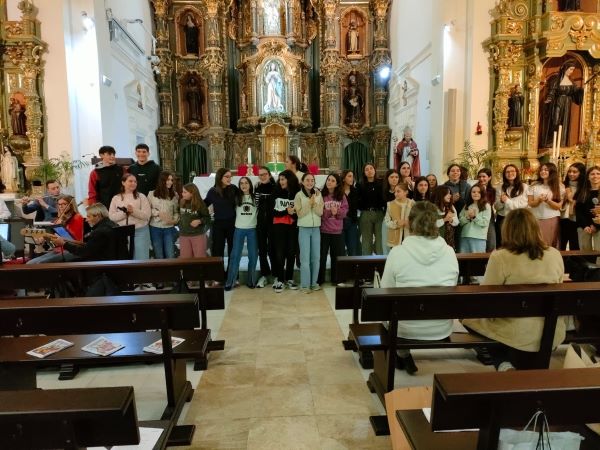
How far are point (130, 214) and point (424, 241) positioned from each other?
364 cm

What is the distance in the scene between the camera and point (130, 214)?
5320mm

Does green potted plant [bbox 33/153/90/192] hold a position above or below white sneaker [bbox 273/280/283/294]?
above

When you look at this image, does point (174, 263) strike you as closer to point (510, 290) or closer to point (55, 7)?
point (510, 290)

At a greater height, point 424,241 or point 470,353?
point 424,241

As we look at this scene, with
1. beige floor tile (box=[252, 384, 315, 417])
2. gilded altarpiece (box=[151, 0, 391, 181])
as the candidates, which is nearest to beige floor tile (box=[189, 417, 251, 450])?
beige floor tile (box=[252, 384, 315, 417])

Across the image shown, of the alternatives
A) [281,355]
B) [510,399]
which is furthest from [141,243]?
[510,399]

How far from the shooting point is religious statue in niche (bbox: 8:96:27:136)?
8.54 metres

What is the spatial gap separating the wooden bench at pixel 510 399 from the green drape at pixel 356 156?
1433cm

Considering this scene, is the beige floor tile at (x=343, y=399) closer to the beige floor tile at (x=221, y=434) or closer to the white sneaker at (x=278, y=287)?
the beige floor tile at (x=221, y=434)

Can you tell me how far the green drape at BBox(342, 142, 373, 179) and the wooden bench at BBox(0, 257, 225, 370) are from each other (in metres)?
12.3

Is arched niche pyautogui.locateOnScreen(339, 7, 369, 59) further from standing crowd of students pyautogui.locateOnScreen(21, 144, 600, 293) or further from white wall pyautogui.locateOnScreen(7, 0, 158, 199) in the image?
standing crowd of students pyautogui.locateOnScreen(21, 144, 600, 293)

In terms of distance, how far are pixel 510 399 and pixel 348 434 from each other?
1.55 m

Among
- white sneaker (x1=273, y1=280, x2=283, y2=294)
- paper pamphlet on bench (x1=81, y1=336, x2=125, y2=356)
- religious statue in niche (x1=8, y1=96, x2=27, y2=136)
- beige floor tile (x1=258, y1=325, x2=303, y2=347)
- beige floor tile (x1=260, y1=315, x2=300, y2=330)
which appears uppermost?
religious statue in niche (x1=8, y1=96, x2=27, y2=136)

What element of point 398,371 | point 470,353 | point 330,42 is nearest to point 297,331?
point 398,371
